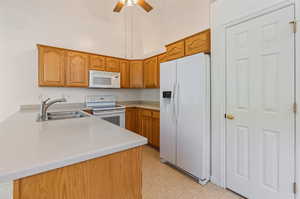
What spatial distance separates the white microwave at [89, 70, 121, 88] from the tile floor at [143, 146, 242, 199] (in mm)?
2171

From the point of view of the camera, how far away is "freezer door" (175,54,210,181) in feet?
6.41

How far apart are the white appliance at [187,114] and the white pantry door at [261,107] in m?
0.29

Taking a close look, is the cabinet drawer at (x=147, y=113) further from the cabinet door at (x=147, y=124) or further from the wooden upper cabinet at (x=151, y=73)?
the wooden upper cabinet at (x=151, y=73)

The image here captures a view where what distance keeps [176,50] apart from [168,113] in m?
1.11

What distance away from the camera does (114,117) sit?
342 centimetres

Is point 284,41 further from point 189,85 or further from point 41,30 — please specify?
point 41,30

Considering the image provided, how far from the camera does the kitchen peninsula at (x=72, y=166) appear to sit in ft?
1.94

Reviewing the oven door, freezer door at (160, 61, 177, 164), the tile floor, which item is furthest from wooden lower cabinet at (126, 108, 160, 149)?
the tile floor

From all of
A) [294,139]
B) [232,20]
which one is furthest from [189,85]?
[294,139]

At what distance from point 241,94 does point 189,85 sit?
67 centimetres

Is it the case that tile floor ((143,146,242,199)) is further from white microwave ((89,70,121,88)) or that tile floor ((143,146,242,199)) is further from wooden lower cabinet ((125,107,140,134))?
white microwave ((89,70,121,88))

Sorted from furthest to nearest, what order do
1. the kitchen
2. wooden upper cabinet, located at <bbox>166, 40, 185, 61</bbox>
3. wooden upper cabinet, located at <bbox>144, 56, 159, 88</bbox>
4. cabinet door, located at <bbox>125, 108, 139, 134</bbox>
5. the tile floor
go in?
cabinet door, located at <bbox>125, 108, 139, 134</bbox> → wooden upper cabinet, located at <bbox>144, 56, 159, 88</bbox> → wooden upper cabinet, located at <bbox>166, 40, 185, 61</bbox> → the tile floor → the kitchen

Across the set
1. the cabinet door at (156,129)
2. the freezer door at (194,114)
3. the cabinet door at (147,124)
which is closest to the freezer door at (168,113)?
the freezer door at (194,114)

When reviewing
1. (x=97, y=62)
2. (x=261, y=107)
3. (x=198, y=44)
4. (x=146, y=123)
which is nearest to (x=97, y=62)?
(x=97, y=62)
